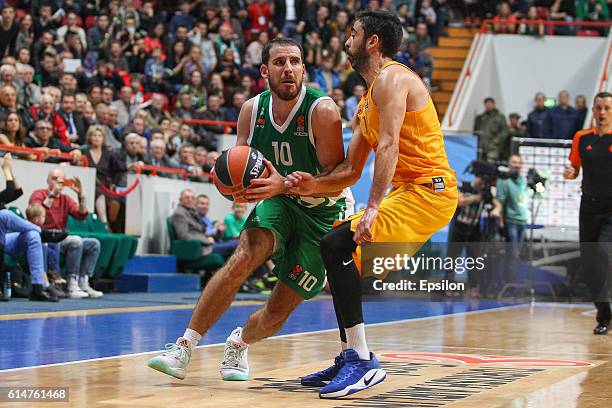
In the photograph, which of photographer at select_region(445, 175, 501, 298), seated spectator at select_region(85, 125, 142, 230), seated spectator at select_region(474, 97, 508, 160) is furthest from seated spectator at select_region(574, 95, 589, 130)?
seated spectator at select_region(85, 125, 142, 230)

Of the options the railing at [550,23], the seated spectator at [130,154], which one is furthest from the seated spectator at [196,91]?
the railing at [550,23]

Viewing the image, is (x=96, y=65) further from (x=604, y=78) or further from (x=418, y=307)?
(x=604, y=78)

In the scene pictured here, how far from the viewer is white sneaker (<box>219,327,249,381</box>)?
19.5 ft

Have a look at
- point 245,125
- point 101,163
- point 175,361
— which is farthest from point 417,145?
point 101,163

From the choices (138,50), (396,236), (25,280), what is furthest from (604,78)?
(396,236)

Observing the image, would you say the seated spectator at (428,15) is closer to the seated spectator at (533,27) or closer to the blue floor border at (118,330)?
the seated spectator at (533,27)

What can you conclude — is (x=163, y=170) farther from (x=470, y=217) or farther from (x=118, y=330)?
(x=118, y=330)

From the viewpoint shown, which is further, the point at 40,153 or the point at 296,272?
the point at 40,153

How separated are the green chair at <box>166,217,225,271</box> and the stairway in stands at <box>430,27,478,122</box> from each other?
882 centimetres

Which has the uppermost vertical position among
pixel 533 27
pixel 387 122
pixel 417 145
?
pixel 533 27

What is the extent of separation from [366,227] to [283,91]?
1115 mm

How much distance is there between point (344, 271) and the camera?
18.3 ft

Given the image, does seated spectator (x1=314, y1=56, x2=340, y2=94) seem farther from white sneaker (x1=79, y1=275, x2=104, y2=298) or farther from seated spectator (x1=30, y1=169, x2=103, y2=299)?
white sneaker (x1=79, y1=275, x2=104, y2=298)

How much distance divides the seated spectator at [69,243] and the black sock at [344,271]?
7058 mm
